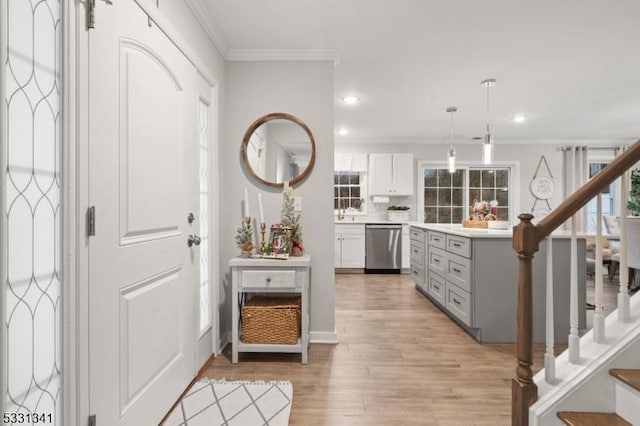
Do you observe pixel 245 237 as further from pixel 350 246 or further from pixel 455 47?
pixel 350 246

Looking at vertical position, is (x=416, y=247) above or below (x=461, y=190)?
below

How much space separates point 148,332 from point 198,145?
3.90ft

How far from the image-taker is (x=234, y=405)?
1.94 metres

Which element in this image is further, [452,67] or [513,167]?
[513,167]

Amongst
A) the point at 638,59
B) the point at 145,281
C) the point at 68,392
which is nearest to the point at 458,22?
the point at 638,59

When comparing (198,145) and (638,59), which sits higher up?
(638,59)

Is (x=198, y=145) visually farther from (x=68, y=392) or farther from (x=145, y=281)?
(x=68, y=392)

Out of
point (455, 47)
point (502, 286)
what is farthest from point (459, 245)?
point (455, 47)

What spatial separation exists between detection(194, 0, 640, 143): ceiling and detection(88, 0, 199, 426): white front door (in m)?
0.80

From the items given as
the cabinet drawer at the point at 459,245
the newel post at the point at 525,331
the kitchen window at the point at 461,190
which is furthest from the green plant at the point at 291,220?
the kitchen window at the point at 461,190

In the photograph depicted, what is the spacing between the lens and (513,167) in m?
6.73

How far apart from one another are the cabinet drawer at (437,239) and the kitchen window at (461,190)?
9.15ft

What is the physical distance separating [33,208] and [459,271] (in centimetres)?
312

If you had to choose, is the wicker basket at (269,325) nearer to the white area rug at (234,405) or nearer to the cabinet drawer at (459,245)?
the white area rug at (234,405)
